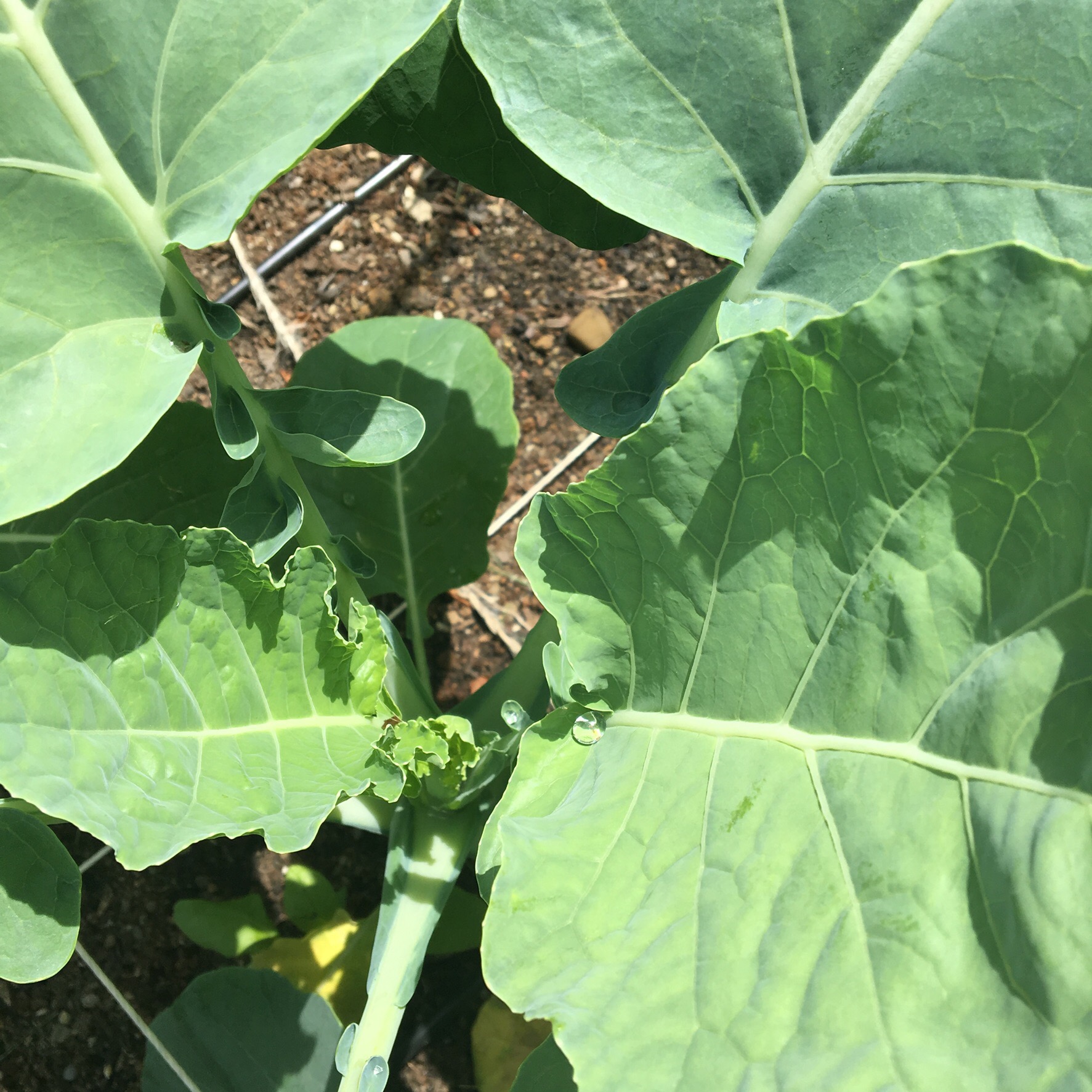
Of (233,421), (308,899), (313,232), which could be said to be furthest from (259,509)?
(313,232)

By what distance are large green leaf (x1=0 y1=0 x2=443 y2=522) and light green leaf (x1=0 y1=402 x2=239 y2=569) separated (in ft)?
0.97

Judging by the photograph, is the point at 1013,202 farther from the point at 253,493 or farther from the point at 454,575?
the point at 454,575

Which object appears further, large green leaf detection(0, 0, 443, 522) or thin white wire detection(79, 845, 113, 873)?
thin white wire detection(79, 845, 113, 873)

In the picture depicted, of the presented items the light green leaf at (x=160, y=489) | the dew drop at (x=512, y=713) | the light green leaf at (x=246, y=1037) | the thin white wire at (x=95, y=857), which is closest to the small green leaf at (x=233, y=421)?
the light green leaf at (x=160, y=489)

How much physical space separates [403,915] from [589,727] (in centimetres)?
38

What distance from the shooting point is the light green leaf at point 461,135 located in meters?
0.95

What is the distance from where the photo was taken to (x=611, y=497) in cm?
76

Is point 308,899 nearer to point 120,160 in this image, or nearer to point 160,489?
point 160,489

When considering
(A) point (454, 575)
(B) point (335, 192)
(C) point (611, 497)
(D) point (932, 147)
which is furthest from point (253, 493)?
(B) point (335, 192)

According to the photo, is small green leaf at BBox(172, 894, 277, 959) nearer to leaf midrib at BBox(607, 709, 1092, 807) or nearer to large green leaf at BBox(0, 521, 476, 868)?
large green leaf at BBox(0, 521, 476, 868)

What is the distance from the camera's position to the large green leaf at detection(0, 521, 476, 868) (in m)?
0.75

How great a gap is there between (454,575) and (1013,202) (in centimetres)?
91

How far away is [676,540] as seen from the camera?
2.46ft

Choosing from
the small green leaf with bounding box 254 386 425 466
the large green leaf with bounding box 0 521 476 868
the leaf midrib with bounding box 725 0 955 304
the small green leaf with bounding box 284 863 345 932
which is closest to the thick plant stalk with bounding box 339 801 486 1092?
the large green leaf with bounding box 0 521 476 868
